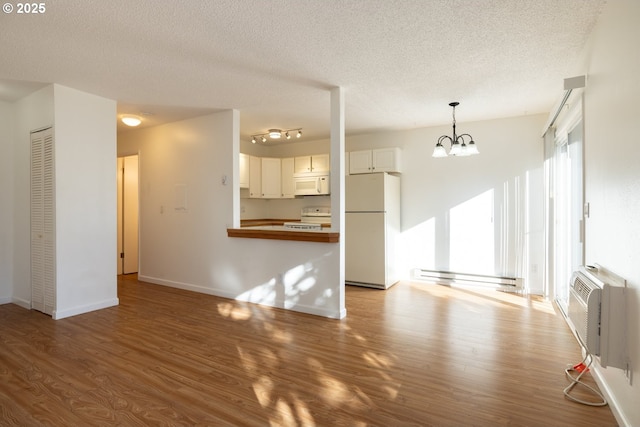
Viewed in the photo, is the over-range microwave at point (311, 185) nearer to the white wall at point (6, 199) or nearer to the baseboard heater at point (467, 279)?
the baseboard heater at point (467, 279)

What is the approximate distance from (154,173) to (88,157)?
4.88ft

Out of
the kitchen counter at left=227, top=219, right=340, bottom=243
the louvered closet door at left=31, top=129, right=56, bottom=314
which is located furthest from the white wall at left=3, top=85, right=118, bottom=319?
the kitchen counter at left=227, top=219, right=340, bottom=243

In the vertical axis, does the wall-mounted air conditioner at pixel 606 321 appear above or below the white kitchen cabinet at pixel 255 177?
below

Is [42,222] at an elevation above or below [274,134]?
below

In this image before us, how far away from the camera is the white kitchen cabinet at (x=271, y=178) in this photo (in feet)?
20.6

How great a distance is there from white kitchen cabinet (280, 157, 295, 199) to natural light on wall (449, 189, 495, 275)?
2.88 m

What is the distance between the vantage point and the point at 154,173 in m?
5.32

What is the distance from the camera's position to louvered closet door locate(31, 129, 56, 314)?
11.9 feet

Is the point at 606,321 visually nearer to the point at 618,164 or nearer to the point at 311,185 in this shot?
the point at 618,164

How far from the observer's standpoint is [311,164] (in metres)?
6.07

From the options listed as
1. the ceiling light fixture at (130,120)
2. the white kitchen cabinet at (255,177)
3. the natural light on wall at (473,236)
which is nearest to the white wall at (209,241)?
the ceiling light fixture at (130,120)

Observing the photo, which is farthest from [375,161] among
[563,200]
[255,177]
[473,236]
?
[563,200]

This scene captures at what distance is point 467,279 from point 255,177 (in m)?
4.00

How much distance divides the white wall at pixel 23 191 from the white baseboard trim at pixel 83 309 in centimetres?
76
